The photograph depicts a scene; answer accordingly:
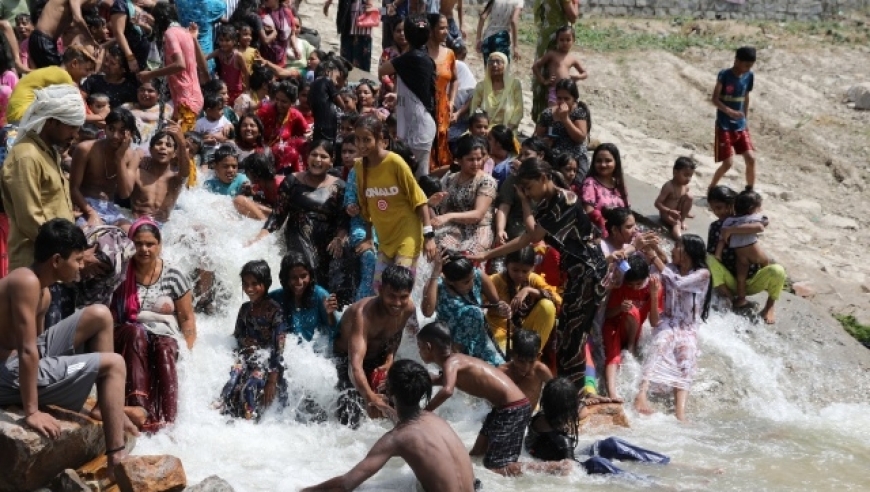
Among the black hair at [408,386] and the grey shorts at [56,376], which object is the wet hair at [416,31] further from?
the grey shorts at [56,376]

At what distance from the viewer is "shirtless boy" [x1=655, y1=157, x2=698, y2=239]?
37.9ft

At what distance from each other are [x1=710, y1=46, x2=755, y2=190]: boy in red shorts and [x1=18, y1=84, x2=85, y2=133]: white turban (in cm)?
671

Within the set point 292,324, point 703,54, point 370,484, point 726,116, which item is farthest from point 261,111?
point 703,54

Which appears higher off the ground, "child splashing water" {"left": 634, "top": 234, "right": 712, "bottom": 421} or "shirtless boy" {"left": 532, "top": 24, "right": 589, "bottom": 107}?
"shirtless boy" {"left": 532, "top": 24, "right": 589, "bottom": 107}

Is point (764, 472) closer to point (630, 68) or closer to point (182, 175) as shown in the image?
point (182, 175)

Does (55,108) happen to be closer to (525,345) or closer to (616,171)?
(525,345)

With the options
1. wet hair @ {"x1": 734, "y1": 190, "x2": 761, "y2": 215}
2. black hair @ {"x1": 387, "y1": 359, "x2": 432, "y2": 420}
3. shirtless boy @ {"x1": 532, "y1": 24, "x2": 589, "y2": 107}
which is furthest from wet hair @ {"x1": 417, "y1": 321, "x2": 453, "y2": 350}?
shirtless boy @ {"x1": 532, "y1": 24, "x2": 589, "y2": 107}

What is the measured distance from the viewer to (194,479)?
7.49 m

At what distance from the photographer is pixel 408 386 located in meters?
6.89

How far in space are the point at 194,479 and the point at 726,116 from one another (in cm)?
721

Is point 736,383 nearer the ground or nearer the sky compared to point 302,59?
nearer the ground

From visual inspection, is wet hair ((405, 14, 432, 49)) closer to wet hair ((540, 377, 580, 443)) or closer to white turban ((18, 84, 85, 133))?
white turban ((18, 84, 85, 133))

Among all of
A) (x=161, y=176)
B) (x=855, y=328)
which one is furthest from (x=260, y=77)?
(x=855, y=328)

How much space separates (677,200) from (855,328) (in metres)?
1.93
